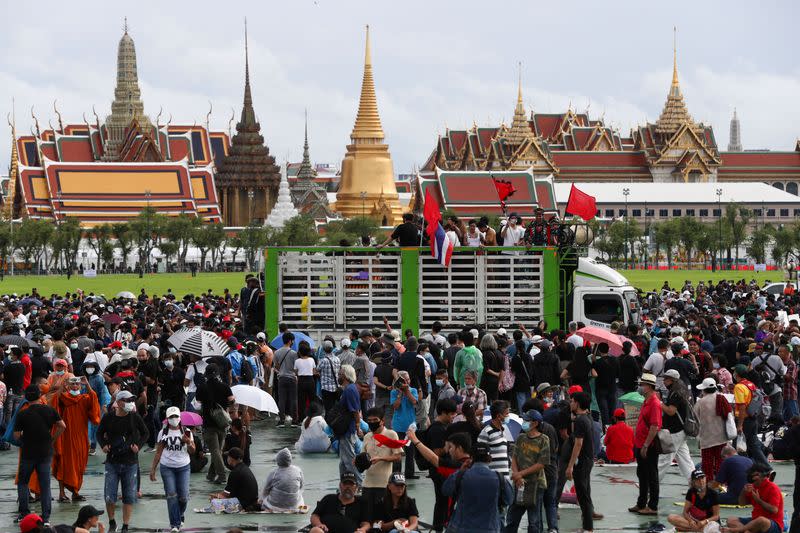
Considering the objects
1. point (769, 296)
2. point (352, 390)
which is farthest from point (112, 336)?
point (769, 296)

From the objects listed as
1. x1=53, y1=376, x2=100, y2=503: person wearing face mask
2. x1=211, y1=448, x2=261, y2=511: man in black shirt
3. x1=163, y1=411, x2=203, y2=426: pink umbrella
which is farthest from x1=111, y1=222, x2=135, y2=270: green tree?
x1=211, y1=448, x2=261, y2=511: man in black shirt

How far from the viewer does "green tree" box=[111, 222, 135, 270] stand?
87206mm

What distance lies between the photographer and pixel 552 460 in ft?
42.5

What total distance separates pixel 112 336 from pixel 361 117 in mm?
101962

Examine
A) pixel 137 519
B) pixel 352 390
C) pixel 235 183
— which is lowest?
pixel 137 519

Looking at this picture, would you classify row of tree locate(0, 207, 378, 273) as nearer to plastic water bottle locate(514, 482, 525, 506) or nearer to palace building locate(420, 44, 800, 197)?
palace building locate(420, 44, 800, 197)

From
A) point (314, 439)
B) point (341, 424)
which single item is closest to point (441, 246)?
point (314, 439)

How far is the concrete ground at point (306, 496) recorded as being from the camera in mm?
13891

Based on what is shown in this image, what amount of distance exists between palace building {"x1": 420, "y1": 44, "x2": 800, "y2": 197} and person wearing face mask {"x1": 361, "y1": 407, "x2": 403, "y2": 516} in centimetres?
12889

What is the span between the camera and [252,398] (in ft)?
51.8

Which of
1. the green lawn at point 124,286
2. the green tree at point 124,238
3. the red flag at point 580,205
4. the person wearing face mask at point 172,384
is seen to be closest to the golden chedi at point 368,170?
the green tree at point 124,238

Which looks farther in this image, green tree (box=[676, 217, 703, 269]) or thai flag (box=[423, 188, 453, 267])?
green tree (box=[676, 217, 703, 269])

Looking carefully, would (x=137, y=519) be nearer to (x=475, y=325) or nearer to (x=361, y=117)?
(x=475, y=325)

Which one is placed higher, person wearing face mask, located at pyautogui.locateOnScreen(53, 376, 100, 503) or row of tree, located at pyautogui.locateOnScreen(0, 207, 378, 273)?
row of tree, located at pyautogui.locateOnScreen(0, 207, 378, 273)
